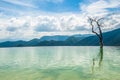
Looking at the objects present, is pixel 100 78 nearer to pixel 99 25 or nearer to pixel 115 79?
pixel 115 79

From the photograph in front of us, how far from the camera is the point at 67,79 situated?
81.2 ft

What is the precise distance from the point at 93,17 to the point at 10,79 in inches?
1860

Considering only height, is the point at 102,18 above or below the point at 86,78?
above

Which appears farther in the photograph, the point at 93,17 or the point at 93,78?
the point at 93,17

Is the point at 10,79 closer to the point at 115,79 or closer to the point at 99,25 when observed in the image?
the point at 115,79

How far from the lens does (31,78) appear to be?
26016 millimetres

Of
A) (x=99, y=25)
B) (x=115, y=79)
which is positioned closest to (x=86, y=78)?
(x=115, y=79)

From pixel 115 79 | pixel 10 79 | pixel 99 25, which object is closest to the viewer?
pixel 115 79

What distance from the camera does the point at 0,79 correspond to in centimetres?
2594

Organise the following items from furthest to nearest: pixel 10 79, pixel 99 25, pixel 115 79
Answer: pixel 99 25, pixel 10 79, pixel 115 79

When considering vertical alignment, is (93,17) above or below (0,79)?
above

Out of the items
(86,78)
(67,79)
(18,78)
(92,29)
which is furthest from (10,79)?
(92,29)

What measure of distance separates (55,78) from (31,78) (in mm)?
2628

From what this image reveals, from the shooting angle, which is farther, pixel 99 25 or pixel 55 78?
pixel 99 25
